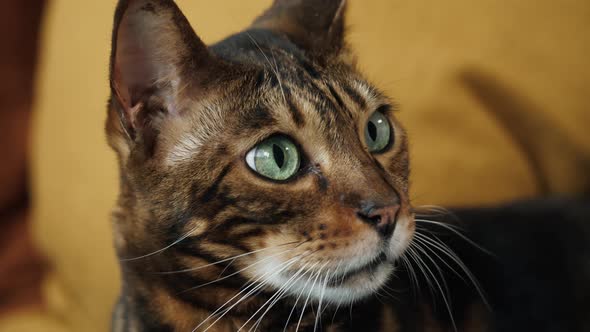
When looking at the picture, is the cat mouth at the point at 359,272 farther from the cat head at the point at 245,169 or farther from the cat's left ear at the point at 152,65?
the cat's left ear at the point at 152,65

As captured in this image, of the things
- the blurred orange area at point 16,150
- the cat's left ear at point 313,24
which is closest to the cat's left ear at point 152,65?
the cat's left ear at point 313,24

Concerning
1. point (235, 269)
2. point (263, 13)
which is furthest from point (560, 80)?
point (235, 269)

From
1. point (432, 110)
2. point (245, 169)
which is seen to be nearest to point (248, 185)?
point (245, 169)

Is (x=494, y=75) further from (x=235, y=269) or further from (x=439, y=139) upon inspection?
(x=235, y=269)

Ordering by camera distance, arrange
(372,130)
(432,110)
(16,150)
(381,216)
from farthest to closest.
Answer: (16,150) < (432,110) < (372,130) < (381,216)

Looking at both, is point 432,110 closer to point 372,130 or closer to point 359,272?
point 372,130
